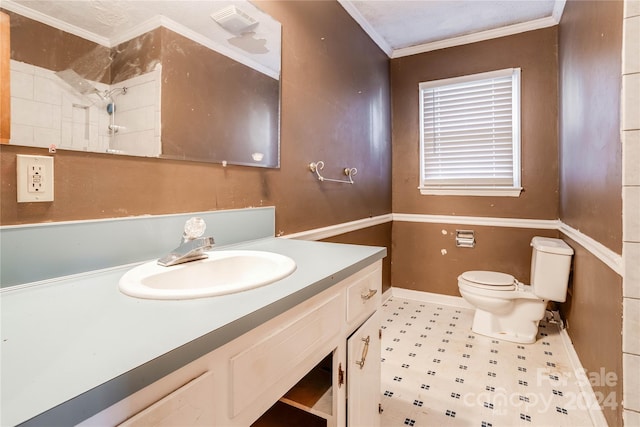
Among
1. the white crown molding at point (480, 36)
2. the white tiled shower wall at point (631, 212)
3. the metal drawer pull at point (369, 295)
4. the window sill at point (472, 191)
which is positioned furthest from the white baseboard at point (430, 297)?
the white crown molding at point (480, 36)

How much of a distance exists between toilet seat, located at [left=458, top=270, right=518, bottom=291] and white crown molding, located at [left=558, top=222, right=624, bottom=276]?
48 cm

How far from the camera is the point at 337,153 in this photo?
214cm

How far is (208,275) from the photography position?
1.00 metres

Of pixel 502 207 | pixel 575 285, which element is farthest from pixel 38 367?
pixel 502 207

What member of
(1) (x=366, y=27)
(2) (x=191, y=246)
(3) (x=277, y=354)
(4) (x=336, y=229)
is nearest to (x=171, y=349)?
(3) (x=277, y=354)

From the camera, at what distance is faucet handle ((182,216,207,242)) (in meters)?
1.02

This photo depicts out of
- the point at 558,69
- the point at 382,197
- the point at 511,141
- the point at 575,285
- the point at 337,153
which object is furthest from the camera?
the point at 382,197

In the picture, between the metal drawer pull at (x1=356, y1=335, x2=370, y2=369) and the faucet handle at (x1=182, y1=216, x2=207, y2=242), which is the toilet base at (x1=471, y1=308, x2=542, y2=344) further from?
the faucet handle at (x1=182, y1=216, x2=207, y2=242)

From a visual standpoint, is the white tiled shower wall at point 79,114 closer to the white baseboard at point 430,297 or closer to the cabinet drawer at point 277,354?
the cabinet drawer at point 277,354

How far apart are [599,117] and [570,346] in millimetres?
1466

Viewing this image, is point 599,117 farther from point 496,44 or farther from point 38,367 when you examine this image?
point 38,367

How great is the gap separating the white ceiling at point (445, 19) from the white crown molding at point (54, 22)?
1773 millimetres

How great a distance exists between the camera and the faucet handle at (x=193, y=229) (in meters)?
1.02

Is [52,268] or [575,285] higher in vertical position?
[52,268]
